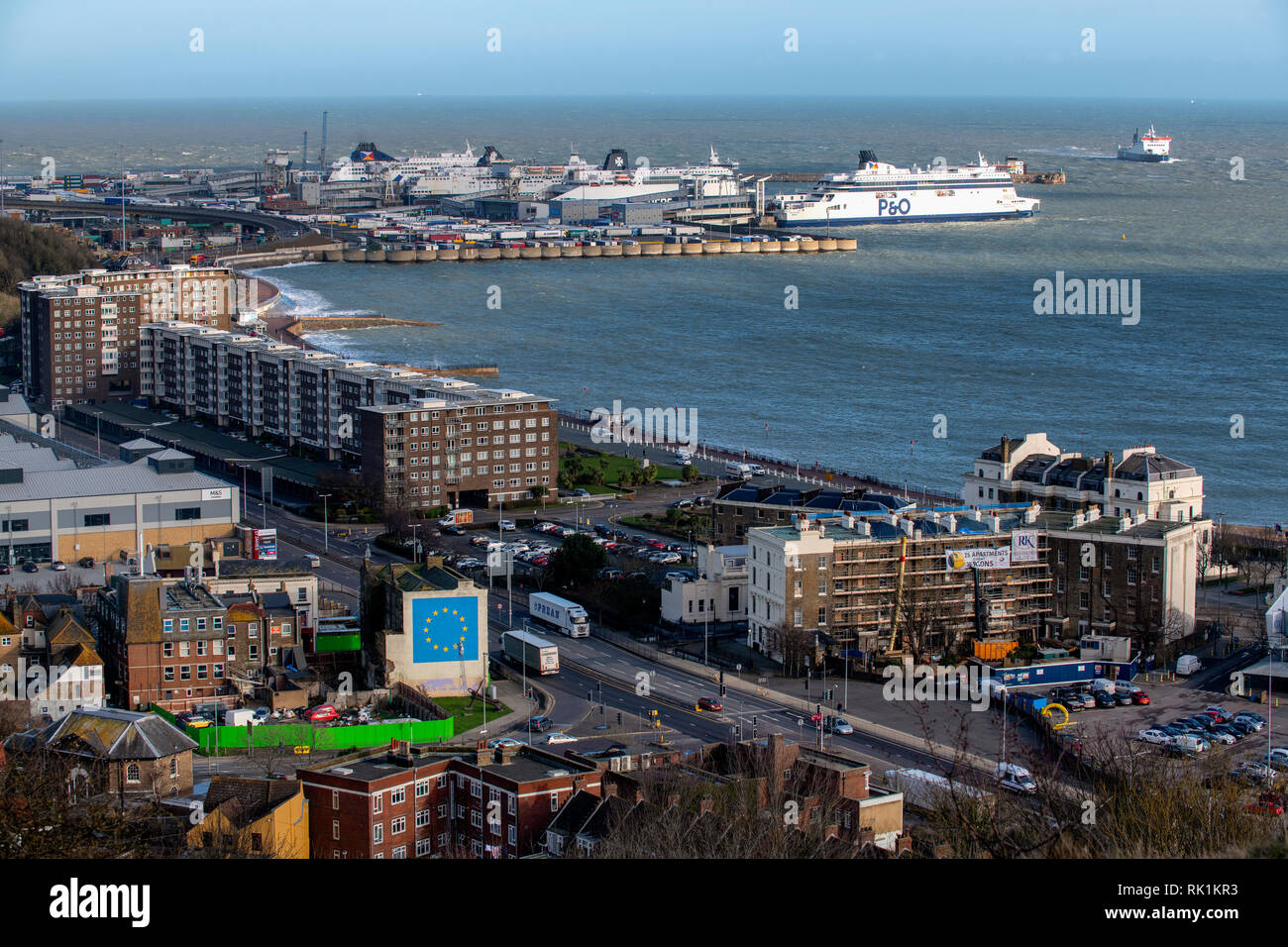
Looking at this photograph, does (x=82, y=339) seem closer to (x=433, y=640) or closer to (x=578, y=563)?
(x=578, y=563)

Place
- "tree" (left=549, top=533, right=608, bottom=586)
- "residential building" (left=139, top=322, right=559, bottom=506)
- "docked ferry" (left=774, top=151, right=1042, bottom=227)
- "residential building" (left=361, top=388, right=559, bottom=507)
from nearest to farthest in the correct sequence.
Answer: "tree" (left=549, top=533, right=608, bottom=586)
"residential building" (left=361, top=388, right=559, bottom=507)
"residential building" (left=139, top=322, right=559, bottom=506)
"docked ferry" (left=774, top=151, right=1042, bottom=227)

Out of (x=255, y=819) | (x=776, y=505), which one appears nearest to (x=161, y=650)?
(x=255, y=819)

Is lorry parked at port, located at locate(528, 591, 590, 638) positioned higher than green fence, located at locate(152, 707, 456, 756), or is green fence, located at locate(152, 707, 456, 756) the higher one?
lorry parked at port, located at locate(528, 591, 590, 638)

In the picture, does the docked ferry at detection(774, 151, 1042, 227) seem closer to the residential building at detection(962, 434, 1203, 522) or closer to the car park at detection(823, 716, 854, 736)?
the residential building at detection(962, 434, 1203, 522)

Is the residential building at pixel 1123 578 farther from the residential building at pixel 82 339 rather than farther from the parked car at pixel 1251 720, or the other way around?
the residential building at pixel 82 339

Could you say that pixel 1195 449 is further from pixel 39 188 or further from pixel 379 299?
pixel 39 188

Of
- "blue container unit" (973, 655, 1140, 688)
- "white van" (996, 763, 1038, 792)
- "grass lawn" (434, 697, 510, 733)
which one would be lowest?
"grass lawn" (434, 697, 510, 733)

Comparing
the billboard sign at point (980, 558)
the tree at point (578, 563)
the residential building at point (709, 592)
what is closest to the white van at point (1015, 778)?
the billboard sign at point (980, 558)

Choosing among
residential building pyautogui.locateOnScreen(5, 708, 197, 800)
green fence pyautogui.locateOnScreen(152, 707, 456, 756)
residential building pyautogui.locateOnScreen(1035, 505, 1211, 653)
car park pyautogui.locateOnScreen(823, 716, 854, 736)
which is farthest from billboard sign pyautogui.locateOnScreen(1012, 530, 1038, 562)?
residential building pyautogui.locateOnScreen(5, 708, 197, 800)
